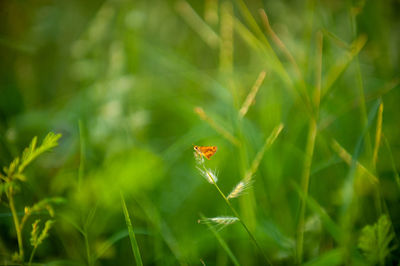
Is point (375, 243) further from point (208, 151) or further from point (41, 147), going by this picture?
point (41, 147)

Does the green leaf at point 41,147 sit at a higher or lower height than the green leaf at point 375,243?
higher

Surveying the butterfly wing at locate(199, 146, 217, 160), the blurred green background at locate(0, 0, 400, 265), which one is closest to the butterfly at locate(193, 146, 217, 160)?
the butterfly wing at locate(199, 146, 217, 160)

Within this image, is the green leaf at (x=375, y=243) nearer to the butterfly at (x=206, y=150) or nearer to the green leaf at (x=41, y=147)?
the butterfly at (x=206, y=150)

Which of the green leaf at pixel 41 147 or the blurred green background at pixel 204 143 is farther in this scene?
the blurred green background at pixel 204 143

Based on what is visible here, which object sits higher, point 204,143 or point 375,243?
point 204,143

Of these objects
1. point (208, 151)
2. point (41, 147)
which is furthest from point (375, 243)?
point (41, 147)

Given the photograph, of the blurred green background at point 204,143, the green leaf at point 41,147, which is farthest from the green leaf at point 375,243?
the green leaf at point 41,147

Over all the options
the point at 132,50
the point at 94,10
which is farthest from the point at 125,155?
the point at 94,10

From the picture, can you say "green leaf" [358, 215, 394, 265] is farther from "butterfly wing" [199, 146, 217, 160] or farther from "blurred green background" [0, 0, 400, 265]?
"butterfly wing" [199, 146, 217, 160]

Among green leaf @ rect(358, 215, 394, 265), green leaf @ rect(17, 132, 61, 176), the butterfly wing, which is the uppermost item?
green leaf @ rect(17, 132, 61, 176)
